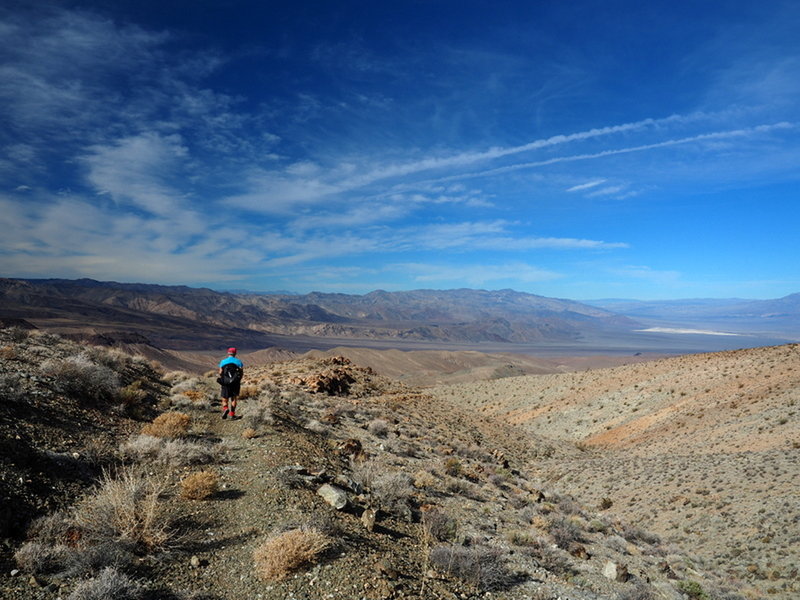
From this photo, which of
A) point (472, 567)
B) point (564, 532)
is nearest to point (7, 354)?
point (472, 567)

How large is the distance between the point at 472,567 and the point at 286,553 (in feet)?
8.52

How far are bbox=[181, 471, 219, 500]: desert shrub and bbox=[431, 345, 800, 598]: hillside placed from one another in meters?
13.8

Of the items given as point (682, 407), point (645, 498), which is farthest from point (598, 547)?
point (682, 407)

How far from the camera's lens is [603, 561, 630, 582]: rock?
317 inches

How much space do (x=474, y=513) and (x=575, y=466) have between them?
15.0 m

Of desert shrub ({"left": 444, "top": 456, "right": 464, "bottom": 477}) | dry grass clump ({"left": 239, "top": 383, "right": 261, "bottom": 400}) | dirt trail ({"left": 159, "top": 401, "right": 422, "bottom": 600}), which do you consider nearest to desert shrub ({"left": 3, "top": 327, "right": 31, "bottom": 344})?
dry grass clump ({"left": 239, "top": 383, "right": 261, "bottom": 400})

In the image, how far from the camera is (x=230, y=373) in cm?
1205

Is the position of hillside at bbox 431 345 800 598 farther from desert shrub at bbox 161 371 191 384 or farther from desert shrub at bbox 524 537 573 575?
desert shrub at bbox 161 371 191 384

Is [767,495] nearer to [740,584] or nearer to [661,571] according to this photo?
[740,584]

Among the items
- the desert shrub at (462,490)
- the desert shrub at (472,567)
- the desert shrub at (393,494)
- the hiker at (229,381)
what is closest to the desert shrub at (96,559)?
the desert shrub at (472,567)

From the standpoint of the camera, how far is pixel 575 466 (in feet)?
72.4

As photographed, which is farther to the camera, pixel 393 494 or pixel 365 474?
pixel 365 474

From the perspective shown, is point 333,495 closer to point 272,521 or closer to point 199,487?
point 272,521

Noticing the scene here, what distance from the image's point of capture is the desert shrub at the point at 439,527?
7.17 metres
